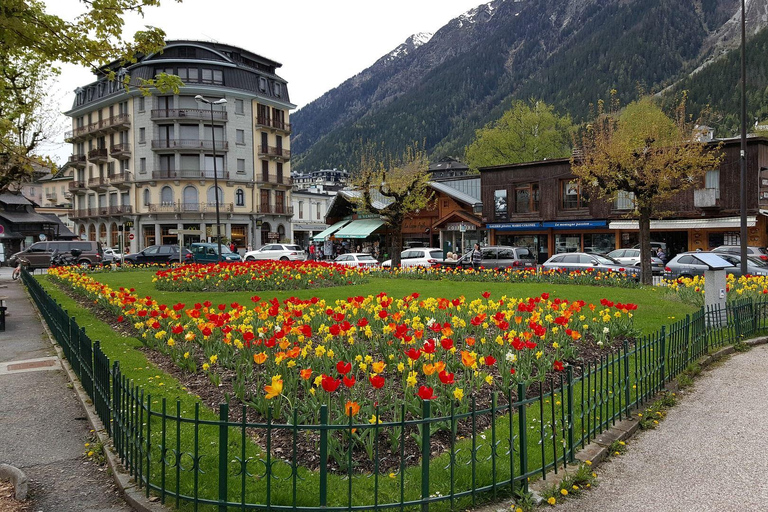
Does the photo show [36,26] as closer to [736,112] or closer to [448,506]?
[448,506]

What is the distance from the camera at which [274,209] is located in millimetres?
62969

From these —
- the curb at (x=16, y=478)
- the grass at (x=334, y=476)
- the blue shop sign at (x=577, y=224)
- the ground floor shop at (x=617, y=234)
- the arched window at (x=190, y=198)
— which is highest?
the arched window at (x=190, y=198)

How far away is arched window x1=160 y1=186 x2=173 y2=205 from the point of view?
58.4m

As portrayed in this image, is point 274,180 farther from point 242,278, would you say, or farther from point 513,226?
point 242,278

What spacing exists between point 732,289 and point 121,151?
2345 inches

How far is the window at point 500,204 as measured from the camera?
40969 mm

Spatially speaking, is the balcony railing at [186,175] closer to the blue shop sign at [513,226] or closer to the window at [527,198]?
the blue shop sign at [513,226]

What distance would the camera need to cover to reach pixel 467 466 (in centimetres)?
461

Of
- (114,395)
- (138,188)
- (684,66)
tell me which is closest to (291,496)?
(114,395)

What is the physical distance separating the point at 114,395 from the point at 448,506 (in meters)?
3.22

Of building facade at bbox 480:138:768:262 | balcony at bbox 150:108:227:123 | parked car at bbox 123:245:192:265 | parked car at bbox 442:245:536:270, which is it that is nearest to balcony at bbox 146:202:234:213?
balcony at bbox 150:108:227:123

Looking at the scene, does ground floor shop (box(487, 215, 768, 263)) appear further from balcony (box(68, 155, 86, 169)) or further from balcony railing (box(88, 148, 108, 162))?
balcony (box(68, 155, 86, 169))

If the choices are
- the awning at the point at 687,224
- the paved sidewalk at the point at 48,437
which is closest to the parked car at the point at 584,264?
the awning at the point at 687,224

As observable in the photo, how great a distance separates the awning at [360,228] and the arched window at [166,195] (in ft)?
69.1
